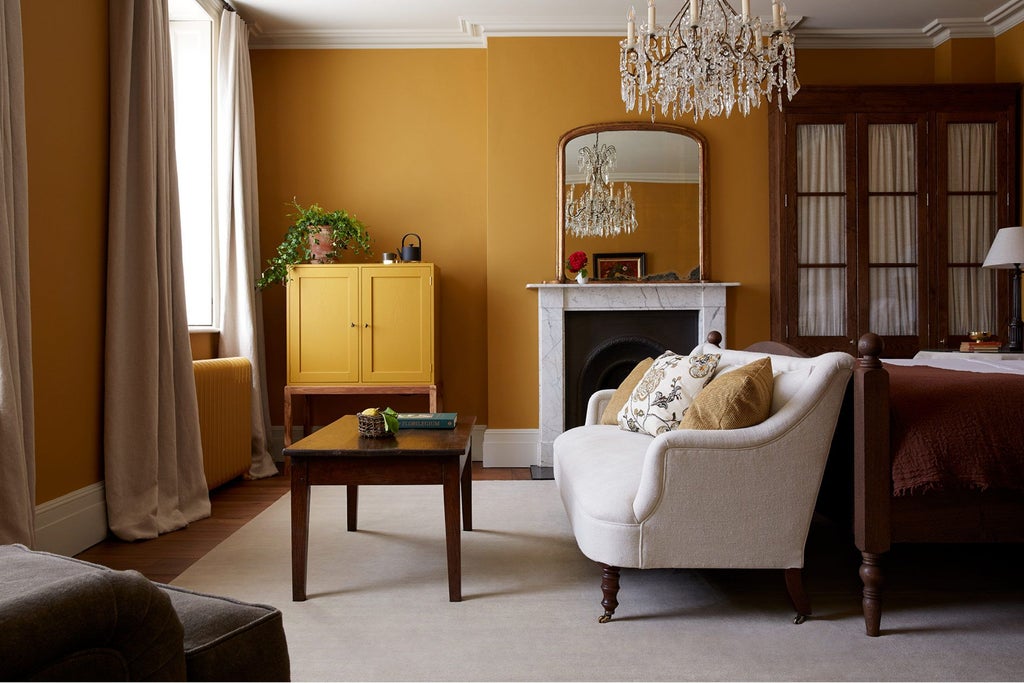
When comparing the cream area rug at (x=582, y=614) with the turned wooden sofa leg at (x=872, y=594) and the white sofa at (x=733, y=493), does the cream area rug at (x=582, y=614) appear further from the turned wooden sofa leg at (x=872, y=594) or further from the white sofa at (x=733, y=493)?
the white sofa at (x=733, y=493)

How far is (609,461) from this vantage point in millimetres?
2455

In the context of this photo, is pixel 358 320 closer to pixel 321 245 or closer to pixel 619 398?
pixel 321 245

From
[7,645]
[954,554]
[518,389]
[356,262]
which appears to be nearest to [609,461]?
[954,554]

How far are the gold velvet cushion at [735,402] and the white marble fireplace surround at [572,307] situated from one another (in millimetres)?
2441

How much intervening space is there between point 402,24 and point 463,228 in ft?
4.67

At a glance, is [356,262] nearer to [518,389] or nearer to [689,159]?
[518,389]

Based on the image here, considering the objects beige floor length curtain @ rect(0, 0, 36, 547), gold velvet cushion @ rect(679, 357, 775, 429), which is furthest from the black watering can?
gold velvet cushion @ rect(679, 357, 775, 429)

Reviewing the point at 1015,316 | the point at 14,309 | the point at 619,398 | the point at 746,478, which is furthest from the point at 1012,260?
Answer: the point at 14,309

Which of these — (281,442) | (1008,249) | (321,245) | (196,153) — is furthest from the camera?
(281,442)

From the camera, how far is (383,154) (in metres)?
5.11

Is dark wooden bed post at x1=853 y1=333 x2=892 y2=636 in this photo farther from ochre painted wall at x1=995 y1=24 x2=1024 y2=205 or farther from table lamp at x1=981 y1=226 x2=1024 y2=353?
ochre painted wall at x1=995 y1=24 x2=1024 y2=205

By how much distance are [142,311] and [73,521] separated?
91cm

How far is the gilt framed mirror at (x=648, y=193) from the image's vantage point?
481cm

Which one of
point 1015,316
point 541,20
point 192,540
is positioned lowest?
point 192,540
